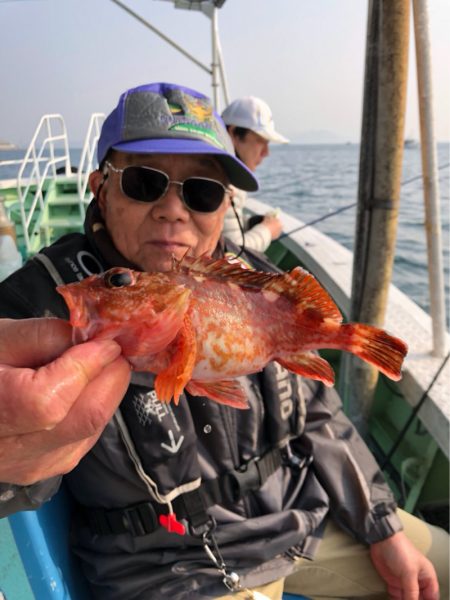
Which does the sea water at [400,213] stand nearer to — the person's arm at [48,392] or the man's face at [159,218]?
the man's face at [159,218]

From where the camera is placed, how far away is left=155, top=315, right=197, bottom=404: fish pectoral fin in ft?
3.61

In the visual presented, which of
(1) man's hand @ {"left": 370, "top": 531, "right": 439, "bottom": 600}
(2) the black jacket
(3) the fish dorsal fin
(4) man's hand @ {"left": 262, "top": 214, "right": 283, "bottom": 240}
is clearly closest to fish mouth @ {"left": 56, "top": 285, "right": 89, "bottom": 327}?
(3) the fish dorsal fin

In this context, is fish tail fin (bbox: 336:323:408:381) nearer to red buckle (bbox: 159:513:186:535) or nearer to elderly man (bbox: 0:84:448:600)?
elderly man (bbox: 0:84:448:600)

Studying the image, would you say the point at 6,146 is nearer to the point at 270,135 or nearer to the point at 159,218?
the point at 270,135

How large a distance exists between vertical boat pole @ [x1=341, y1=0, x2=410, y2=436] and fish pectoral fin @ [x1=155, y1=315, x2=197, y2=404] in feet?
7.52

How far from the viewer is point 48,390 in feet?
2.82

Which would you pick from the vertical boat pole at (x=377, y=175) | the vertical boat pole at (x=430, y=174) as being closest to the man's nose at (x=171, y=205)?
the vertical boat pole at (x=377, y=175)

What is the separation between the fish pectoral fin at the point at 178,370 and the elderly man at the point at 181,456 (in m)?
0.62

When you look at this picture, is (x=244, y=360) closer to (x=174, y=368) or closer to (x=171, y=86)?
(x=174, y=368)

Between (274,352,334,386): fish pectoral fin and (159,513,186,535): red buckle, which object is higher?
(274,352,334,386): fish pectoral fin

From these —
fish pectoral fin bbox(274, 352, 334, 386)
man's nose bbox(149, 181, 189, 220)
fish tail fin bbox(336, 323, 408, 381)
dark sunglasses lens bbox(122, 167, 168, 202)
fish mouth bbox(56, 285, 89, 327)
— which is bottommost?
fish pectoral fin bbox(274, 352, 334, 386)

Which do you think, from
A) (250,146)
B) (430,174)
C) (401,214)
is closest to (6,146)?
(250,146)

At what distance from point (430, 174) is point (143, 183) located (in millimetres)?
1971

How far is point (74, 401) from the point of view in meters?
0.92
